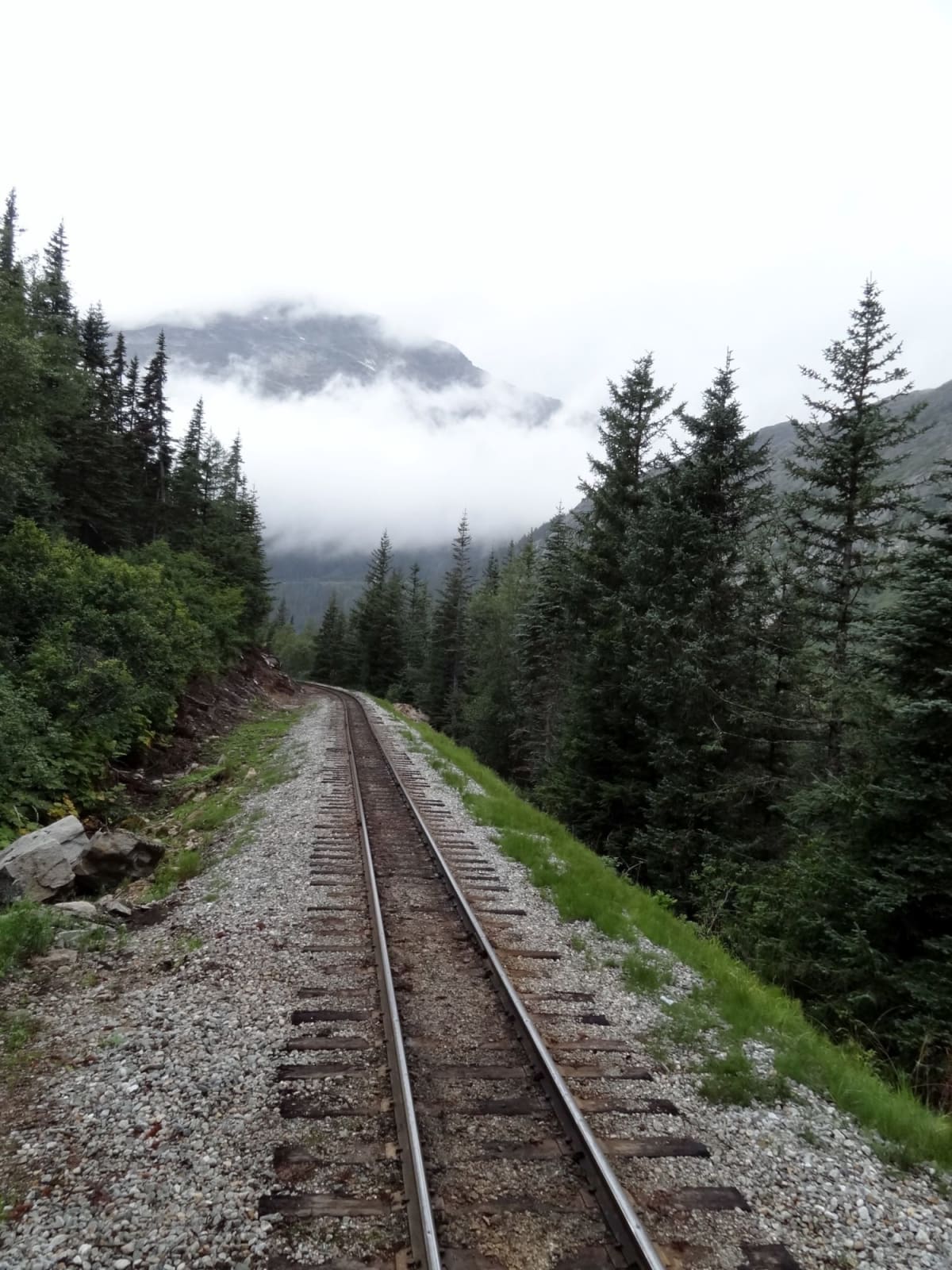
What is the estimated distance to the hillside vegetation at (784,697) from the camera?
9023 mm

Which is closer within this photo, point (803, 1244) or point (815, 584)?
point (803, 1244)

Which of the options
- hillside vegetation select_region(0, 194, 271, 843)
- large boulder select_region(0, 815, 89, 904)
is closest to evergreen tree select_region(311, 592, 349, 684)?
hillside vegetation select_region(0, 194, 271, 843)

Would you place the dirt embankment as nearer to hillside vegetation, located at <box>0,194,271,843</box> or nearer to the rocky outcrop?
hillside vegetation, located at <box>0,194,271,843</box>

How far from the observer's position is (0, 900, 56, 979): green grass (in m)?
7.09

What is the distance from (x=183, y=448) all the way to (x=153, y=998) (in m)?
56.7

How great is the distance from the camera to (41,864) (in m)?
9.12

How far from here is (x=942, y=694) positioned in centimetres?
930

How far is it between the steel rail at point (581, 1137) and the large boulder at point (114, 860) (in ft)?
18.2

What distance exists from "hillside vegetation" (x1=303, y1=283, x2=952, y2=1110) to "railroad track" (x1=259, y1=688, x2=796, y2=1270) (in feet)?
11.4

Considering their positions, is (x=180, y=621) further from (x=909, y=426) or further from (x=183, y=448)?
(x=183, y=448)

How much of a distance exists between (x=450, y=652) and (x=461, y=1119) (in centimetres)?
5408

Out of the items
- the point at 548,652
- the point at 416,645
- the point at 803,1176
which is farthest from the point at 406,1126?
the point at 416,645

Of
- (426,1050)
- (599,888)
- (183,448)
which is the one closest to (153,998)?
(426,1050)

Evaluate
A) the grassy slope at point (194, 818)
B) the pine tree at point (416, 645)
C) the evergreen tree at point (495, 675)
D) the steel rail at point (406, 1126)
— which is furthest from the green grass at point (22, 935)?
the pine tree at point (416, 645)
